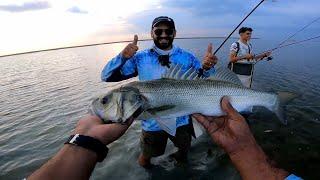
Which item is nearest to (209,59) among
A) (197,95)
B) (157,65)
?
(157,65)

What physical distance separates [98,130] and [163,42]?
18.9ft

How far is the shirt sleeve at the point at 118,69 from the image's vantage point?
8.05 m

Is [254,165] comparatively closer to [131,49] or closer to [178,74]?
[178,74]

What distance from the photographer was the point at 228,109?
4066 millimetres

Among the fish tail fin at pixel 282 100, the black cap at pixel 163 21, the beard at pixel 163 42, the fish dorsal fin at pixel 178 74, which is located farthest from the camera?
the black cap at pixel 163 21

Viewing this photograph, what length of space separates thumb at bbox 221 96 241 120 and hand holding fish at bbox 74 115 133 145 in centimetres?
139

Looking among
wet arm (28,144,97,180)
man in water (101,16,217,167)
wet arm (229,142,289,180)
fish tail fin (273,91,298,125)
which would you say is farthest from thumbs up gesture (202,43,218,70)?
wet arm (28,144,97,180)

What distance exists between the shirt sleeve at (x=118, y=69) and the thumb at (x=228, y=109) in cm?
404

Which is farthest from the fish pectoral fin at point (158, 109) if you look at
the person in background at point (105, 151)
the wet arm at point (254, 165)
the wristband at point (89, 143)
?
the wristband at point (89, 143)

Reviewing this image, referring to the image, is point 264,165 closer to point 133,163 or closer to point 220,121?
point 220,121

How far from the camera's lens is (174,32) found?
891 centimetres

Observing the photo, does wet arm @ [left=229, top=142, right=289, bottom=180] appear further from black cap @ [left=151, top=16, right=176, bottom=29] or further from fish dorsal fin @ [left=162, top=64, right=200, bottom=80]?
black cap @ [left=151, top=16, right=176, bottom=29]

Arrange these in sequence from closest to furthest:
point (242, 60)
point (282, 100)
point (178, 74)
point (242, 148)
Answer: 1. point (242, 148)
2. point (282, 100)
3. point (178, 74)
4. point (242, 60)

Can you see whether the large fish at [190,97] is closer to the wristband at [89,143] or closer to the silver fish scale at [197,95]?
the silver fish scale at [197,95]
